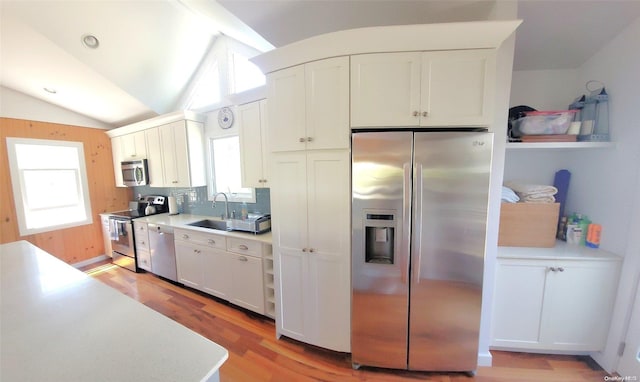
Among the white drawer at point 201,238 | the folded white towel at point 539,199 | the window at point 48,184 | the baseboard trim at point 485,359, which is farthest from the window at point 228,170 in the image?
the folded white towel at point 539,199

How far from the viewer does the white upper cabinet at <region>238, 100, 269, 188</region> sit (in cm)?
231

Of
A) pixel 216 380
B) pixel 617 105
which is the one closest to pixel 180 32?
pixel 216 380

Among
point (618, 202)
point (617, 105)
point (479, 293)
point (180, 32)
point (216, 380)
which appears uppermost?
point (180, 32)

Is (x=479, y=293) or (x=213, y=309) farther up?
(x=479, y=293)

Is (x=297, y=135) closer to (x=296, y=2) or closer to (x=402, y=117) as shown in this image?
(x=402, y=117)

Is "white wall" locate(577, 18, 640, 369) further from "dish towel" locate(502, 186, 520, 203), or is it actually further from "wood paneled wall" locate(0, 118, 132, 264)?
"wood paneled wall" locate(0, 118, 132, 264)

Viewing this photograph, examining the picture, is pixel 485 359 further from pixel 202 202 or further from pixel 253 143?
pixel 202 202

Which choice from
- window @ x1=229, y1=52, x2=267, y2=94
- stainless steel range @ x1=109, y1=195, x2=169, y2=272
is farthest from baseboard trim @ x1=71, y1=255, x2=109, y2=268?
window @ x1=229, y1=52, x2=267, y2=94

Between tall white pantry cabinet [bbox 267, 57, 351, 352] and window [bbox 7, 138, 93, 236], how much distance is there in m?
3.96

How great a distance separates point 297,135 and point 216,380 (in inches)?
55.1

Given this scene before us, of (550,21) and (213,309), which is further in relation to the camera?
(213,309)

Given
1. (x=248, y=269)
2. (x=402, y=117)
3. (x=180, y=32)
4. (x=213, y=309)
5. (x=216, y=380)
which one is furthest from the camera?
(x=180, y=32)

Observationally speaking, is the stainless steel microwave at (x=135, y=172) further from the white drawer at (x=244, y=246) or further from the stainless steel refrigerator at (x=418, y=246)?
the stainless steel refrigerator at (x=418, y=246)

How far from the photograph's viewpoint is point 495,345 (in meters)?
1.71
